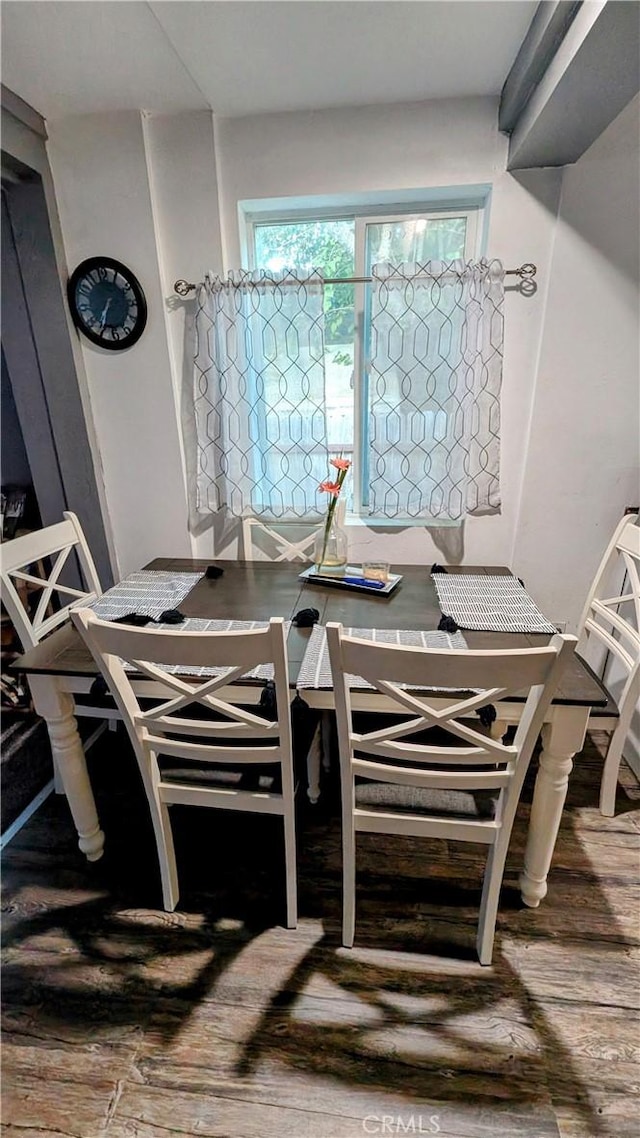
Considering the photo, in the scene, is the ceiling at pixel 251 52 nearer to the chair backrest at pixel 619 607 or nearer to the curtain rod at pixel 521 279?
the curtain rod at pixel 521 279

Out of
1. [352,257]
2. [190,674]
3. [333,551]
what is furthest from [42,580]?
[352,257]

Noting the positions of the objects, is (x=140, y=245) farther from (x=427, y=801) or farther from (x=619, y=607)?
(x=619, y=607)

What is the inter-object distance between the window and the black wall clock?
0.53 meters

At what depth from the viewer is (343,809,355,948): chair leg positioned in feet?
4.04

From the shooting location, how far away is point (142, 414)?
7.30 ft

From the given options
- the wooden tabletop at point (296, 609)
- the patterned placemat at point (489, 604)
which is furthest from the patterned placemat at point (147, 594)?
the patterned placemat at point (489, 604)

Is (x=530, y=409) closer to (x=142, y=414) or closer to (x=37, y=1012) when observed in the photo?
(x=142, y=414)

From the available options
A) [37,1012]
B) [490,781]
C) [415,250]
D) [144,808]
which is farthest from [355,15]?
[37,1012]

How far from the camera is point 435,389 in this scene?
2002mm

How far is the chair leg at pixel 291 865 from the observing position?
1.27 metres

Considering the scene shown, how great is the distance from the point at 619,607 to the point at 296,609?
1.41 metres

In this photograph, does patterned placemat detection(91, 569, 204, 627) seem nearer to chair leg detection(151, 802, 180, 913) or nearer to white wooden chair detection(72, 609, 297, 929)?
white wooden chair detection(72, 609, 297, 929)

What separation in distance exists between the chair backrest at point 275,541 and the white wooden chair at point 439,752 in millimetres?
994

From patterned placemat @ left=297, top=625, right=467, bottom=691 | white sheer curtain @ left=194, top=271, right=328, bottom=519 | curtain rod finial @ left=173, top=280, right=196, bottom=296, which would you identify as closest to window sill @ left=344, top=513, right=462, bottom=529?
white sheer curtain @ left=194, top=271, right=328, bottom=519
